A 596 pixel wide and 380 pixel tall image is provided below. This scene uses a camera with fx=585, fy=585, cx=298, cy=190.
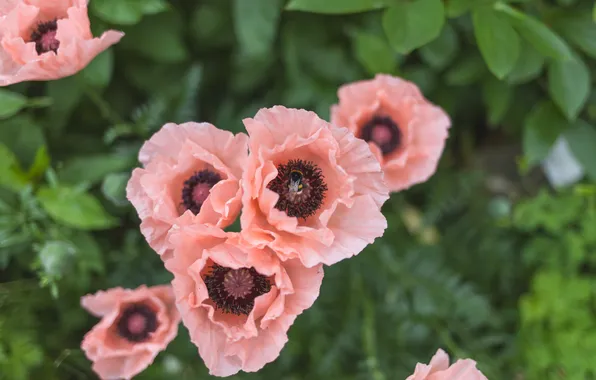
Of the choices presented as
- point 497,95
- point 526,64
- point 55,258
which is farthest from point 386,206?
point 55,258

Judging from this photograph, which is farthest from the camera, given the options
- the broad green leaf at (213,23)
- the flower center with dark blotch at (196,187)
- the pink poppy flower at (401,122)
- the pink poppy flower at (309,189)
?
the broad green leaf at (213,23)

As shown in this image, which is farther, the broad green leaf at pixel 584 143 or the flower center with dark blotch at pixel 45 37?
the broad green leaf at pixel 584 143

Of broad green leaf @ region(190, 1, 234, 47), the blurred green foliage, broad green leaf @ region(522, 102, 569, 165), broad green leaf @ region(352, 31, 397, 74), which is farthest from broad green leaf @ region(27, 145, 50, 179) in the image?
broad green leaf @ region(522, 102, 569, 165)

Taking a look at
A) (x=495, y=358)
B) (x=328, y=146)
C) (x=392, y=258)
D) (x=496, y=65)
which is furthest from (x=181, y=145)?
(x=495, y=358)

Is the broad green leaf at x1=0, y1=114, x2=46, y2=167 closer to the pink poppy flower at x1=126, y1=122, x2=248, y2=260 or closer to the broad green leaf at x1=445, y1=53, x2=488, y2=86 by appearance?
the pink poppy flower at x1=126, y1=122, x2=248, y2=260

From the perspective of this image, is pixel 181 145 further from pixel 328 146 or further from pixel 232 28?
pixel 232 28

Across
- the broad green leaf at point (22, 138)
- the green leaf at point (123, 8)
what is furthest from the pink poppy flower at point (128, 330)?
the green leaf at point (123, 8)

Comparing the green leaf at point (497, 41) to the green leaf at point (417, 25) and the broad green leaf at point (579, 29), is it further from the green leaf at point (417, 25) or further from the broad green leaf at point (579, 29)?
the broad green leaf at point (579, 29)
